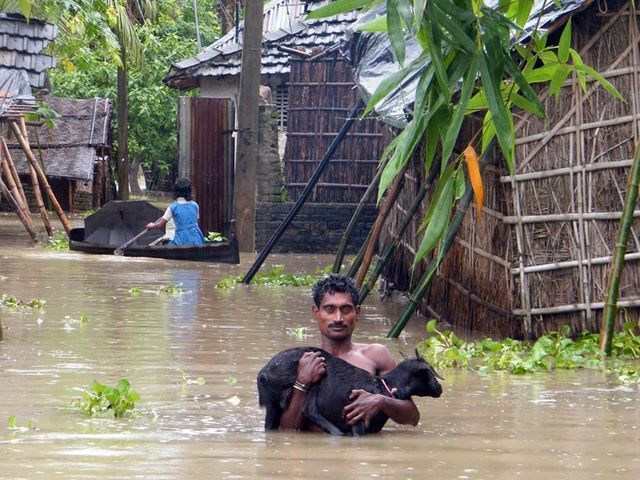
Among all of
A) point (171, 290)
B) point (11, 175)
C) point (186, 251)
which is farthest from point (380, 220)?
point (11, 175)

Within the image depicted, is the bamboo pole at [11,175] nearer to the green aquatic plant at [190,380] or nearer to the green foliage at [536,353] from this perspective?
the green foliage at [536,353]

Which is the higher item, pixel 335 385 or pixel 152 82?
pixel 152 82

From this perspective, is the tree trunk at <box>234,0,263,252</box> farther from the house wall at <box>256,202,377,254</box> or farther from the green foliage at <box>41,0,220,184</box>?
the green foliage at <box>41,0,220,184</box>

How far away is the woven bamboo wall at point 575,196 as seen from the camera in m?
9.34

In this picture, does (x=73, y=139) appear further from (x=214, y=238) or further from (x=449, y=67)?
(x=449, y=67)

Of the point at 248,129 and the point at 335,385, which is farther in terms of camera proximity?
the point at 248,129

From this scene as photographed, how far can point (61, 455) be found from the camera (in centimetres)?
534

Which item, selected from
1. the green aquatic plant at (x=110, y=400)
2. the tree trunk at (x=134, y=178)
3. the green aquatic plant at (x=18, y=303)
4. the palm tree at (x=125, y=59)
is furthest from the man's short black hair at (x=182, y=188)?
the tree trunk at (x=134, y=178)

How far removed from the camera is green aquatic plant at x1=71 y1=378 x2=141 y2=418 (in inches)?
251

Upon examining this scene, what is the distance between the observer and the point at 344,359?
19.8ft

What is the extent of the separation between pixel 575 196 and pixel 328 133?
9977 millimetres

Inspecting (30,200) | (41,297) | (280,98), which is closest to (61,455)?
(41,297)

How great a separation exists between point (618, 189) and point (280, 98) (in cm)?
1232

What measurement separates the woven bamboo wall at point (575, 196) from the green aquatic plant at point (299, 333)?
155 centimetres
